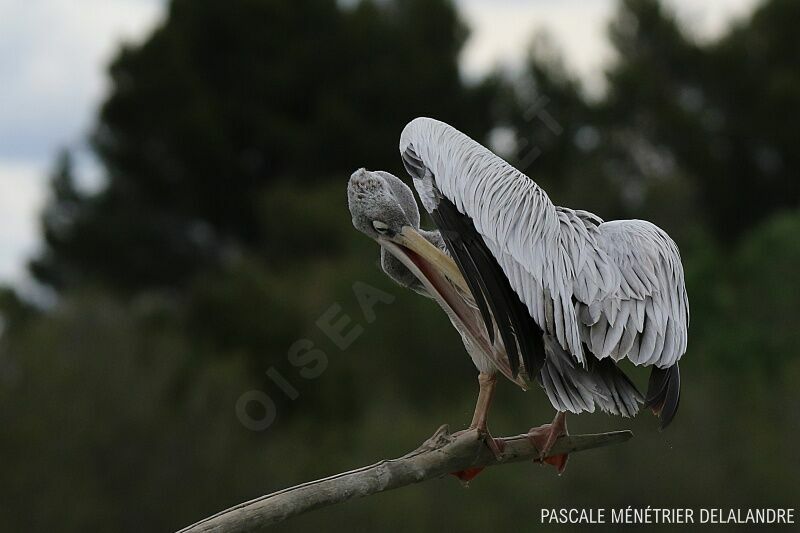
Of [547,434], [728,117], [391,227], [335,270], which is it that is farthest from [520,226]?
[728,117]

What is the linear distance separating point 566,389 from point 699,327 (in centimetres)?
1944

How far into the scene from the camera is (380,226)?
12.9 feet

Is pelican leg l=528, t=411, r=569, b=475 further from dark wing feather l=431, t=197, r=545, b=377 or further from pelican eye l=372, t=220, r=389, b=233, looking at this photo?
pelican eye l=372, t=220, r=389, b=233

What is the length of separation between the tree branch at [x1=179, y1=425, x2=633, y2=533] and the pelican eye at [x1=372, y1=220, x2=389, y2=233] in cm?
60

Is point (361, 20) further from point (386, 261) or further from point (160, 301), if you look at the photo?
point (386, 261)

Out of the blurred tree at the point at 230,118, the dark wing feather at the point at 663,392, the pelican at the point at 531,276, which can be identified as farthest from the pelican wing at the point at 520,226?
the blurred tree at the point at 230,118

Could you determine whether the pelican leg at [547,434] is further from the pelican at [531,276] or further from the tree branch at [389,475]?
the pelican at [531,276]

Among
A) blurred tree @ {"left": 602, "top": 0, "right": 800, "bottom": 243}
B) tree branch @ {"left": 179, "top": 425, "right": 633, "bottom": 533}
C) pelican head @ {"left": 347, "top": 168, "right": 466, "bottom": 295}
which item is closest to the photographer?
tree branch @ {"left": 179, "top": 425, "right": 633, "bottom": 533}

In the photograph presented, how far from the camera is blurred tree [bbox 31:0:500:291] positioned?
89.7ft

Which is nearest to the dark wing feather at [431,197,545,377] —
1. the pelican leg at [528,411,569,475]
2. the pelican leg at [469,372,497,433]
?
the pelican leg at [469,372,497,433]

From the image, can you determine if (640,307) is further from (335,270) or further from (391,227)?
(335,270)

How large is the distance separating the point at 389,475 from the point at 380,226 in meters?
0.71

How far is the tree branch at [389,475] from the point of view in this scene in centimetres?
359

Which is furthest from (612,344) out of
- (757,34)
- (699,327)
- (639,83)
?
(757,34)
